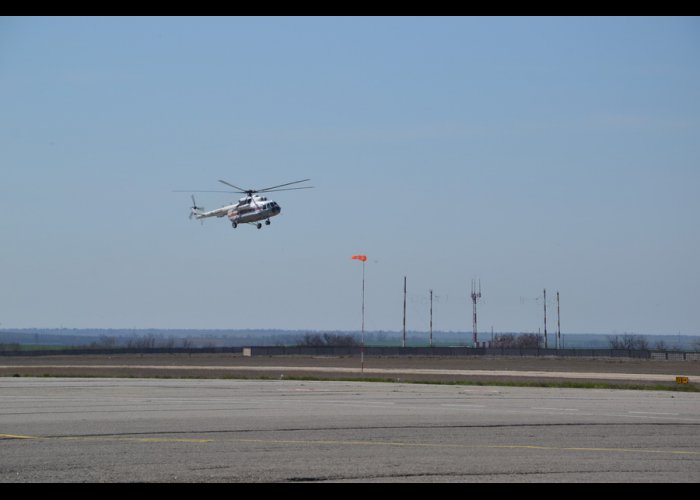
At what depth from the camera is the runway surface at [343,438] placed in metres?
13.9

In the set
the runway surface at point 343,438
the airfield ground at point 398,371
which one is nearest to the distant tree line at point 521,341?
the airfield ground at point 398,371

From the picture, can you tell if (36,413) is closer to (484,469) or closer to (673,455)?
(484,469)

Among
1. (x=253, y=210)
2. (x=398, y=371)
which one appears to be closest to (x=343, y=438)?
(x=398, y=371)

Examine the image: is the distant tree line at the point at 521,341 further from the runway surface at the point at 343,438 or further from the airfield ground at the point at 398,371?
the runway surface at the point at 343,438

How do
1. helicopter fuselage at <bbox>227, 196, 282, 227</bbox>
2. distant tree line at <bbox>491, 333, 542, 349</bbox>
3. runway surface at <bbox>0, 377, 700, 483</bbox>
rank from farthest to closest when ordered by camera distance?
1. distant tree line at <bbox>491, 333, 542, 349</bbox>
2. helicopter fuselage at <bbox>227, 196, 282, 227</bbox>
3. runway surface at <bbox>0, 377, 700, 483</bbox>

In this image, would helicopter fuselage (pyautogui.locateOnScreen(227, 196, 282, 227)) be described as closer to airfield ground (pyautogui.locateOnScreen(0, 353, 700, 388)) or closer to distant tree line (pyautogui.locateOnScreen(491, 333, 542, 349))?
airfield ground (pyautogui.locateOnScreen(0, 353, 700, 388))

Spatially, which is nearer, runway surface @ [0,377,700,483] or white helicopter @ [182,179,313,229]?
runway surface @ [0,377,700,483]

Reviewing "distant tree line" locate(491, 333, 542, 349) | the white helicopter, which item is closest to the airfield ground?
the white helicopter

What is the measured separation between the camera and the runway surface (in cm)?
1390

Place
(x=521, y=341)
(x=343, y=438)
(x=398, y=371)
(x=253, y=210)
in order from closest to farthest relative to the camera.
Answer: (x=343, y=438), (x=398, y=371), (x=253, y=210), (x=521, y=341)

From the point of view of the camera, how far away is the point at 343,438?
18016 millimetres

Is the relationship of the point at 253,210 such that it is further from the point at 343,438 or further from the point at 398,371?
the point at 343,438
